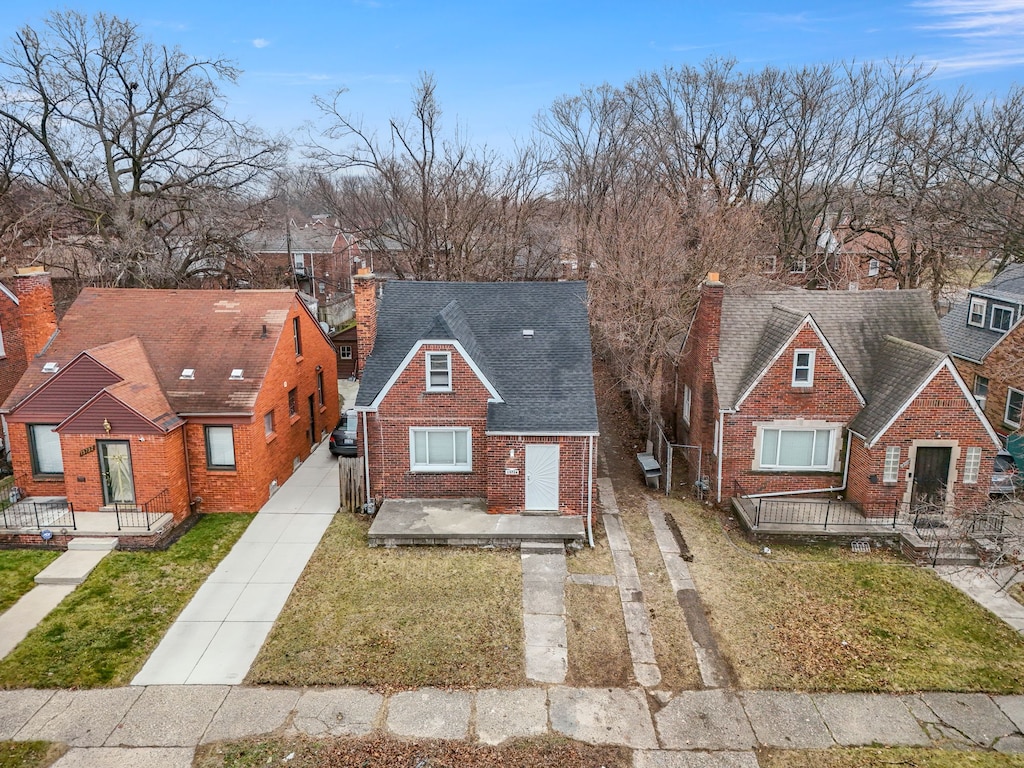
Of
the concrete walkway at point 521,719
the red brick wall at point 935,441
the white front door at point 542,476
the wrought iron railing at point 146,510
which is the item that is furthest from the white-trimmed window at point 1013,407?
the wrought iron railing at point 146,510

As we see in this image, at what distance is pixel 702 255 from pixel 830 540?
14.0 m

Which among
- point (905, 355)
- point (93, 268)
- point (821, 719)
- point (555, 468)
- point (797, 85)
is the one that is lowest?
point (821, 719)

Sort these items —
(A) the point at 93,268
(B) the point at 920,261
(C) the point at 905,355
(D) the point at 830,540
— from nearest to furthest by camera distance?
(D) the point at 830,540, (C) the point at 905,355, (A) the point at 93,268, (B) the point at 920,261

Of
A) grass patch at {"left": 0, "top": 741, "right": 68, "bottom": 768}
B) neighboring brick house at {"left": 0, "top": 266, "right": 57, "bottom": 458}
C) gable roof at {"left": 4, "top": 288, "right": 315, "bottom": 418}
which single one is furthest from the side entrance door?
neighboring brick house at {"left": 0, "top": 266, "right": 57, "bottom": 458}

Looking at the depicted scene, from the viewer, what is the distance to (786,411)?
18.8m

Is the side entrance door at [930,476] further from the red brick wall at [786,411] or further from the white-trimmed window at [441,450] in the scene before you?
the white-trimmed window at [441,450]

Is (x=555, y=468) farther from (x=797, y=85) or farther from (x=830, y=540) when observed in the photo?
(x=797, y=85)

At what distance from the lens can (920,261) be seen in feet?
122

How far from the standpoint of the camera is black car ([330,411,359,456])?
891 inches

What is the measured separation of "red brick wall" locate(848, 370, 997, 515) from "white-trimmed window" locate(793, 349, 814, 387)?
2.20m

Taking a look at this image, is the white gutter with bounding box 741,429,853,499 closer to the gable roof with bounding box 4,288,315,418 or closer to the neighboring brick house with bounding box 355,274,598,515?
the neighboring brick house with bounding box 355,274,598,515

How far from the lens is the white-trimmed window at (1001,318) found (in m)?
25.5

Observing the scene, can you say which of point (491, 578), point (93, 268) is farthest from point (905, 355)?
Answer: point (93, 268)

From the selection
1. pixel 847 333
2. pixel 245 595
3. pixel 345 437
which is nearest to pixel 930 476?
pixel 847 333
